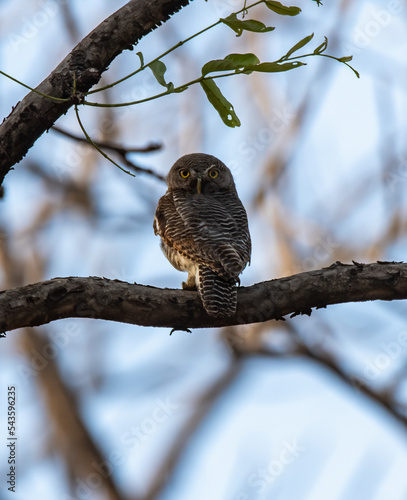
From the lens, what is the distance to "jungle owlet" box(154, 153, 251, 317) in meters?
5.26

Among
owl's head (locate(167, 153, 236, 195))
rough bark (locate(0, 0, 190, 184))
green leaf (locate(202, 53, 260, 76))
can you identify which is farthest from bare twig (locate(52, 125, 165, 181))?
owl's head (locate(167, 153, 236, 195))

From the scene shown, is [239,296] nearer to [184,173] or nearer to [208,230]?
[208,230]

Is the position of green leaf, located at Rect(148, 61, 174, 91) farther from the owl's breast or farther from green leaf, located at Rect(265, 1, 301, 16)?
the owl's breast

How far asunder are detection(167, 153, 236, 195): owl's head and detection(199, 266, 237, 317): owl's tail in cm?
254

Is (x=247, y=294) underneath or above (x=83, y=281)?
above

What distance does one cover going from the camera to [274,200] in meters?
10.4

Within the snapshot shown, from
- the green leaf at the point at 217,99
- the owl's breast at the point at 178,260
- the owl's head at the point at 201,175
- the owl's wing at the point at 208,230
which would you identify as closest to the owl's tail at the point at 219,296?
the owl's wing at the point at 208,230

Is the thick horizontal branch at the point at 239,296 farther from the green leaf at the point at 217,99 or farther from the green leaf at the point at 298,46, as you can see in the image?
the green leaf at the point at 298,46

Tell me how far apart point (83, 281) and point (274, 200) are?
6.55 meters

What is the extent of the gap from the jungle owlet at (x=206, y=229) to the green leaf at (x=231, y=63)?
1.90 meters

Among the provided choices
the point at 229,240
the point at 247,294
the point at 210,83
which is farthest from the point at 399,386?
the point at 210,83

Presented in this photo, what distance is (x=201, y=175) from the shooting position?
779 cm

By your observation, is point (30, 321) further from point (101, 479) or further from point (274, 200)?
point (274, 200)

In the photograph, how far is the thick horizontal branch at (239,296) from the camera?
162 inches
